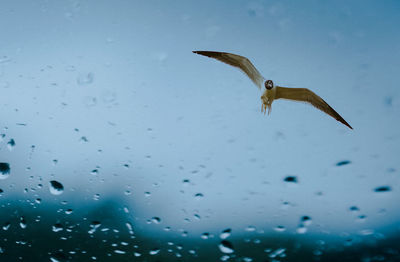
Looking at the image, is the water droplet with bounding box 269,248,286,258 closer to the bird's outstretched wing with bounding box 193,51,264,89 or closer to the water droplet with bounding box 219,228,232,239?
the water droplet with bounding box 219,228,232,239

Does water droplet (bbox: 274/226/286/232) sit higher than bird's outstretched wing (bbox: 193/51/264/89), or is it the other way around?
bird's outstretched wing (bbox: 193/51/264/89)

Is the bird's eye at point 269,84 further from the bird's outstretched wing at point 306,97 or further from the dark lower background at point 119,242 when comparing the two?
the dark lower background at point 119,242

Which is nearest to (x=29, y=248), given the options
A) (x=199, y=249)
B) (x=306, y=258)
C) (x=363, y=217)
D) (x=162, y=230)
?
(x=162, y=230)

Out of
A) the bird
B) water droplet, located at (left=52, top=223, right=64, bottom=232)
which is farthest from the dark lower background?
the bird

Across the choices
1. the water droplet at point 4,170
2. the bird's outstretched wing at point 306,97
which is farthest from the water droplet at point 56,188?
the bird's outstretched wing at point 306,97

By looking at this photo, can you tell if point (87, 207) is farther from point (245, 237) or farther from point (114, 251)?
point (245, 237)
